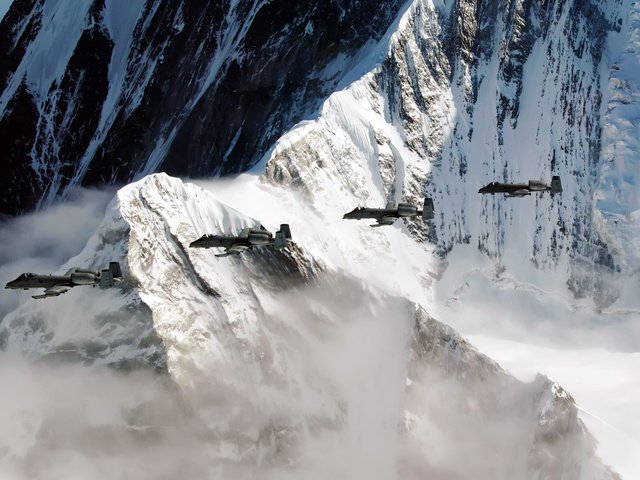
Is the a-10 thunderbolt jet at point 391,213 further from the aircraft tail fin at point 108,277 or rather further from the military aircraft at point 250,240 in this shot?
the aircraft tail fin at point 108,277

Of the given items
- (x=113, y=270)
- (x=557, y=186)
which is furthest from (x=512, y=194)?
(x=113, y=270)

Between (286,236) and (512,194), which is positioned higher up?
(512,194)

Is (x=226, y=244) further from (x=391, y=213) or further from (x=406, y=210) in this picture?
(x=406, y=210)

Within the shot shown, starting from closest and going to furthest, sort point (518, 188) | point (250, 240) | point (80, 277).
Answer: point (80, 277), point (250, 240), point (518, 188)

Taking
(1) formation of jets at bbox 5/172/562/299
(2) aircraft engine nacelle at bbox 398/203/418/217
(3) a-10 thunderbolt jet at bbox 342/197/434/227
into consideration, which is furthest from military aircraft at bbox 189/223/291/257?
(2) aircraft engine nacelle at bbox 398/203/418/217

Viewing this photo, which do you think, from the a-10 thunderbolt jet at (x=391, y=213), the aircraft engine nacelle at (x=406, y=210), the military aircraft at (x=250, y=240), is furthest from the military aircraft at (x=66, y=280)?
the aircraft engine nacelle at (x=406, y=210)

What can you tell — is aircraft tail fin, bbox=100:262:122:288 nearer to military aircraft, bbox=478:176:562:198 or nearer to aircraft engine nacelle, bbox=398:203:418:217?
aircraft engine nacelle, bbox=398:203:418:217

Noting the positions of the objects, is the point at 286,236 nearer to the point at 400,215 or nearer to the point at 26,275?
the point at 400,215

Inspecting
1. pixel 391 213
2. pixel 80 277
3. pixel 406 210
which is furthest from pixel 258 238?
pixel 80 277
